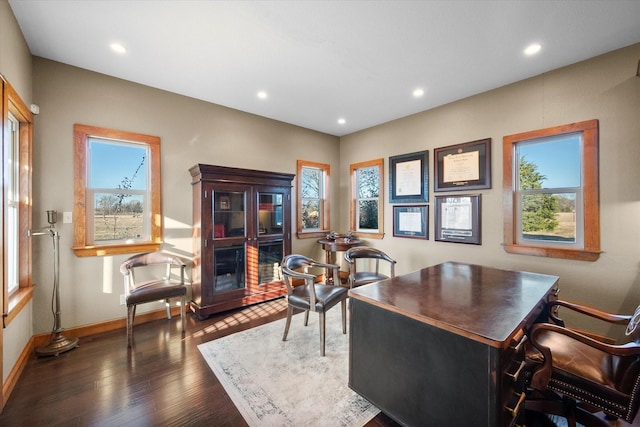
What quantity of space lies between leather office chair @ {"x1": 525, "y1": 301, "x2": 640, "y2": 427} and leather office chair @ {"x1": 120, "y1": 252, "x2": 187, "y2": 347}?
317 cm

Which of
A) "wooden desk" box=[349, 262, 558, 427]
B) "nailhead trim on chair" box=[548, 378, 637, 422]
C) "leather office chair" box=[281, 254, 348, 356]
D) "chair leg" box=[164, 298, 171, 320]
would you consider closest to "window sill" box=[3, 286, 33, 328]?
"chair leg" box=[164, 298, 171, 320]

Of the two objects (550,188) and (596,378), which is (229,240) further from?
(550,188)

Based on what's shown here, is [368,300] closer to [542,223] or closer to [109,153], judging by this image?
[542,223]

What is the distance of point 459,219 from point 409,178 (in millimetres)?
1007

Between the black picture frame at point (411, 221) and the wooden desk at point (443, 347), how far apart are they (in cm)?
199

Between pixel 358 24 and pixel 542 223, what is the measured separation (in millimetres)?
2984

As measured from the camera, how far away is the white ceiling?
6.69 ft

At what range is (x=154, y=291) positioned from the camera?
2.83 meters

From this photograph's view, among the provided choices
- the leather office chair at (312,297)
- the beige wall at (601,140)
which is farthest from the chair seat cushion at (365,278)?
the beige wall at (601,140)

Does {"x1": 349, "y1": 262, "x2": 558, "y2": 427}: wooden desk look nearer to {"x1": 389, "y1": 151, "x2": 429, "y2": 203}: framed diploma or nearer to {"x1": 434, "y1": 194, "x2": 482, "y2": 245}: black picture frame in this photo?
{"x1": 434, "y1": 194, "x2": 482, "y2": 245}: black picture frame

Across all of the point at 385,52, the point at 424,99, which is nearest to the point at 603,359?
the point at 385,52

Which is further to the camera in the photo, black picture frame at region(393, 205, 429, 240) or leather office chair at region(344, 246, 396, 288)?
black picture frame at region(393, 205, 429, 240)

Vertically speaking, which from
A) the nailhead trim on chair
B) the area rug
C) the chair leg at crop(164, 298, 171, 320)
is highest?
the nailhead trim on chair

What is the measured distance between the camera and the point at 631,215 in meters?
2.50
